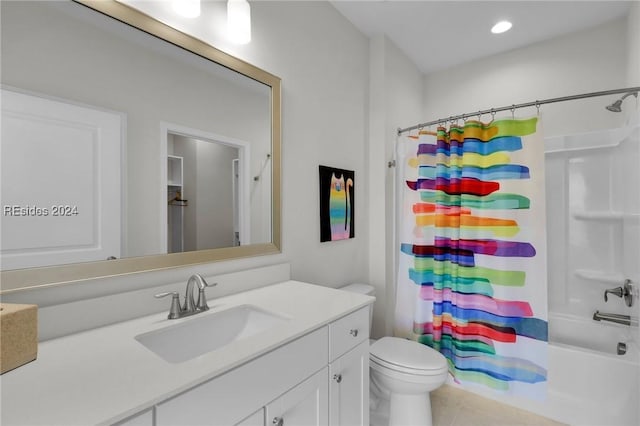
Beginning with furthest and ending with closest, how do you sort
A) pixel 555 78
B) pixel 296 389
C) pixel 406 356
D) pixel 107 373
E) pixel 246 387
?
pixel 555 78
pixel 406 356
pixel 296 389
pixel 246 387
pixel 107 373

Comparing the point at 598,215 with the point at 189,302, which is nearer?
the point at 189,302

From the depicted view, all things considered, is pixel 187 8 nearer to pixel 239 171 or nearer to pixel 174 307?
pixel 239 171

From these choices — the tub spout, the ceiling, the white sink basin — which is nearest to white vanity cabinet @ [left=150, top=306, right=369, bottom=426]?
the white sink basin

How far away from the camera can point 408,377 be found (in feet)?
4.83

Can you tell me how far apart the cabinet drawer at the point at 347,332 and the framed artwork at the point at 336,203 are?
68 cm

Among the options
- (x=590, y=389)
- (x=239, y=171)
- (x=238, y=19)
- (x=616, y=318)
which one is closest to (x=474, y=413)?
(x=590, y=389)

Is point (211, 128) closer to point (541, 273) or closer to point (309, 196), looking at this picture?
point (309, 196)

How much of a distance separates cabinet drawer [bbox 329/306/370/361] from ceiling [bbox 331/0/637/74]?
1992 mm

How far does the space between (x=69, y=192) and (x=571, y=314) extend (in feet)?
10.2

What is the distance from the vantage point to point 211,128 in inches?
50.3

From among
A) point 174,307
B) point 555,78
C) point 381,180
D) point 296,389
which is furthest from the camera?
point 555,78

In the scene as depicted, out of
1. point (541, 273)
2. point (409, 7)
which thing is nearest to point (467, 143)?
point (541, 273)

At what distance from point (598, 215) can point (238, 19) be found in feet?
8.67

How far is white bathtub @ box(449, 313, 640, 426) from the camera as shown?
1.50 m
